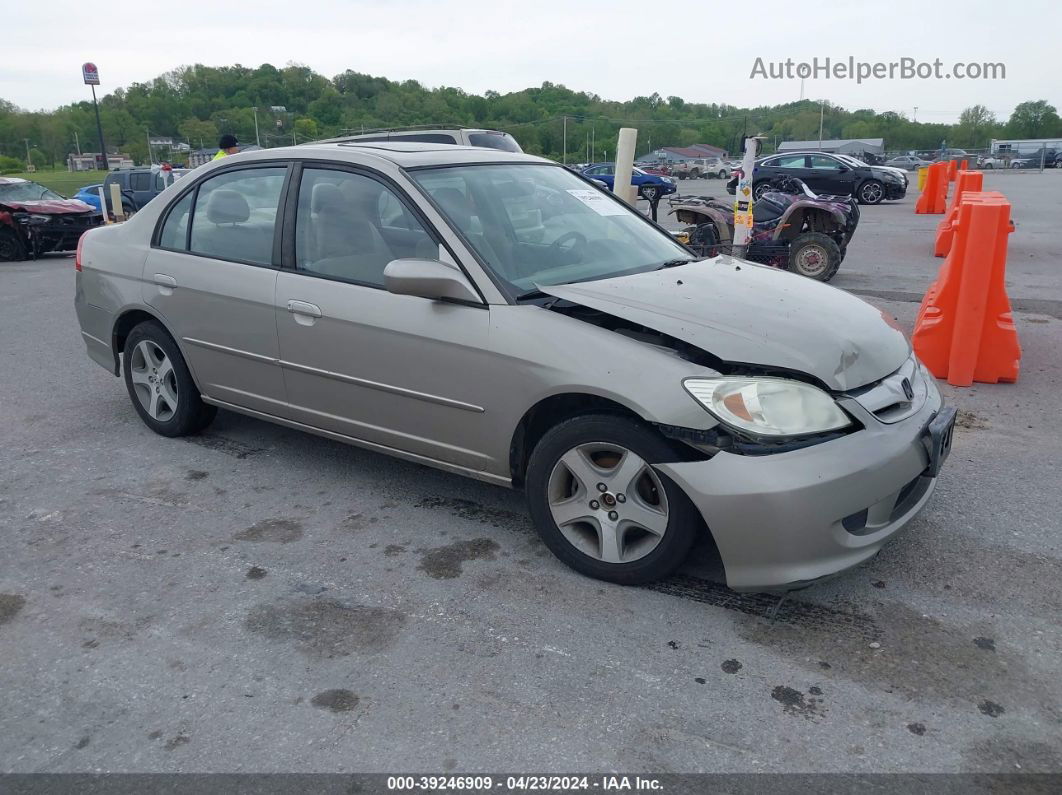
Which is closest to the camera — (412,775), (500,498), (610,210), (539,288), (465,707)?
(412,775)

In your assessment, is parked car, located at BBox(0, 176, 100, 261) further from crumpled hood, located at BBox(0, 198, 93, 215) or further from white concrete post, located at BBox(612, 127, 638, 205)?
white concrete post, located at BBox(612, 127, 638, 205)

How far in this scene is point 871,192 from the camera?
989 inches

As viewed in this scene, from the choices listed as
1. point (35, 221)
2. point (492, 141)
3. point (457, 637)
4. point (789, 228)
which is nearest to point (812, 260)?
point (789, 228)

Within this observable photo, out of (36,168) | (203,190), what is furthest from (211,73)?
(203,190)

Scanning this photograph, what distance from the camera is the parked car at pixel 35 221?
602 inches

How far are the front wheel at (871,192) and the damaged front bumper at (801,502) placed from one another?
79.4 ft

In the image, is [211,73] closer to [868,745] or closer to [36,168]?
[36,168]

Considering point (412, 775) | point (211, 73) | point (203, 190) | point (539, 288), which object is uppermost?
point (211, 73)

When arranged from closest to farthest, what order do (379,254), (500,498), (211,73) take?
(379,254) < (500,498) < (211,73)

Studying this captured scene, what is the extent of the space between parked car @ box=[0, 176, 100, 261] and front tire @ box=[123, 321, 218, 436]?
484 inches

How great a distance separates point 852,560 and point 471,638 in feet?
4.42

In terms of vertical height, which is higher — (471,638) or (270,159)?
(270,159)

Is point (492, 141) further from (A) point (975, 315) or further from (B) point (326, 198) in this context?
(B) point (326, 198)

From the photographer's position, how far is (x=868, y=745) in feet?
8.01
